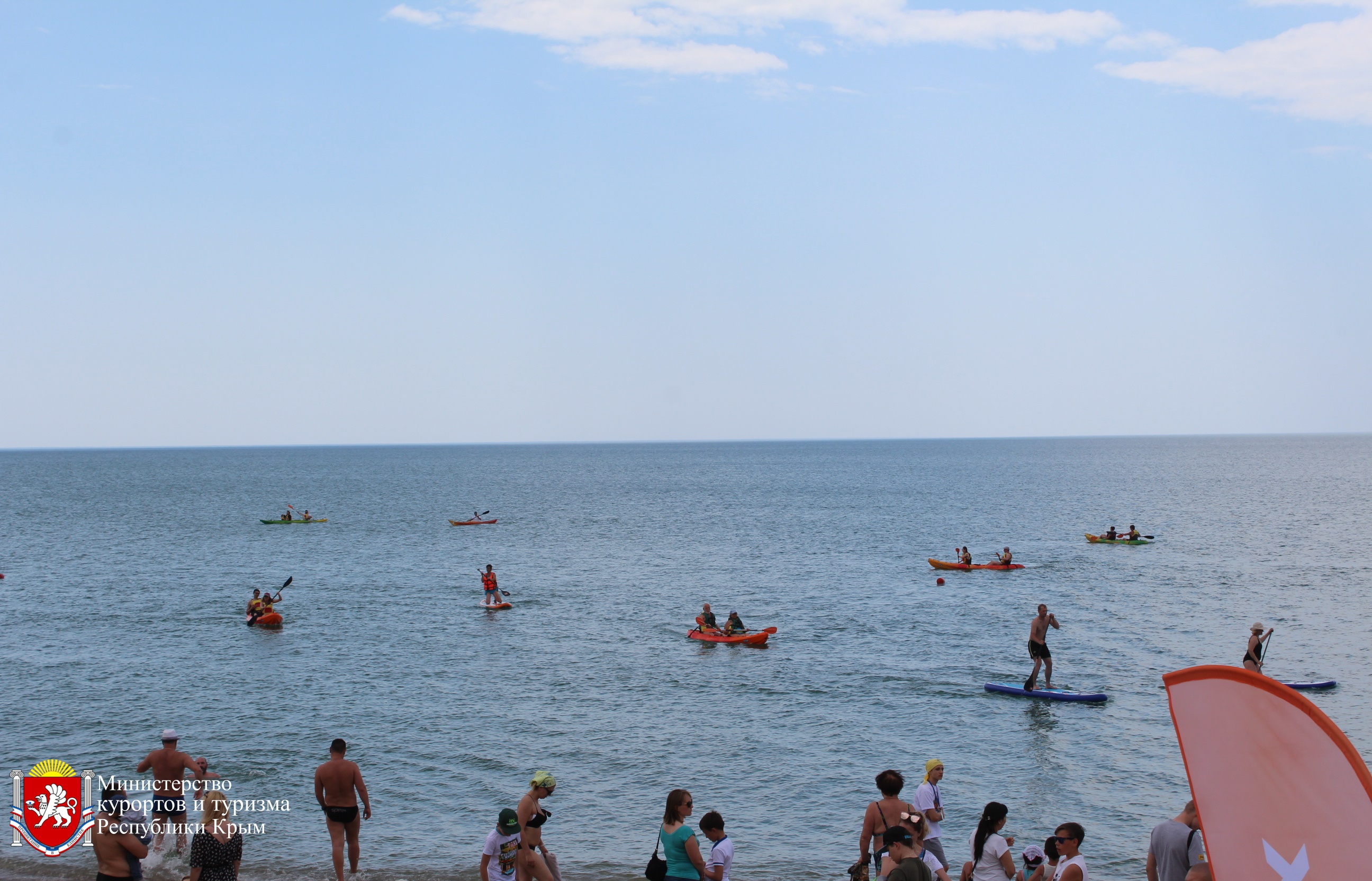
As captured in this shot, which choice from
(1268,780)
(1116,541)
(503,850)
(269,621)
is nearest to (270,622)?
(269,621)

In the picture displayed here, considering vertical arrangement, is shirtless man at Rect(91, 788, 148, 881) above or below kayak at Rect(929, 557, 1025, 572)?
above

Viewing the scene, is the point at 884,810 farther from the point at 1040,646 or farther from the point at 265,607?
the point at 265,607

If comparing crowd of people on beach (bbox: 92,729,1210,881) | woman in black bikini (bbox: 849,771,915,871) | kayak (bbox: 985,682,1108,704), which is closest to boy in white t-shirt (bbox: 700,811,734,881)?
crowd of people on beach (bbox: 92,729,1210,881)

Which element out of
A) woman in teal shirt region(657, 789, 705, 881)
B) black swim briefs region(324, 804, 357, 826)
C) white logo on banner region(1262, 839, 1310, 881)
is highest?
white logo on banner region(1262, 839, 1310, 881)

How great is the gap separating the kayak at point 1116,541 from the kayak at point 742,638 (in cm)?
3848

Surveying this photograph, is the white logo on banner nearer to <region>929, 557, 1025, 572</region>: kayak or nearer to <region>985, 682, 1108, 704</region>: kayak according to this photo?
<region>985, 682, 1108, 704</region>: kayak

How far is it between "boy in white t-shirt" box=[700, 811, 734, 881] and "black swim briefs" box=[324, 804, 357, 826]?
5.51m

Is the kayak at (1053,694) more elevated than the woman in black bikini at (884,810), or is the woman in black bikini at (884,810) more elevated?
the woman in black bikini at (884,810)

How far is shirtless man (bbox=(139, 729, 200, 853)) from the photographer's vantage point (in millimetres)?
13375

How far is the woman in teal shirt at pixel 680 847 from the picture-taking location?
941 cm

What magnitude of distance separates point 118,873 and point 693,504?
332 ft

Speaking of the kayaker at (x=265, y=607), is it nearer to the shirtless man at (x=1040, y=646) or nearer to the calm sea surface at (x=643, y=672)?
the calm sea surface at (x=643, y=672)

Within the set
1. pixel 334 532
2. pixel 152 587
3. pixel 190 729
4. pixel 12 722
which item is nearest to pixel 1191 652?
pixel 190 729

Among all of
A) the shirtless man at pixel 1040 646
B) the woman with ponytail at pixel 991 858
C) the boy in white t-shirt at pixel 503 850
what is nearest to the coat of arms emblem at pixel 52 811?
the boy in white t-shirt at pixel 503 850
